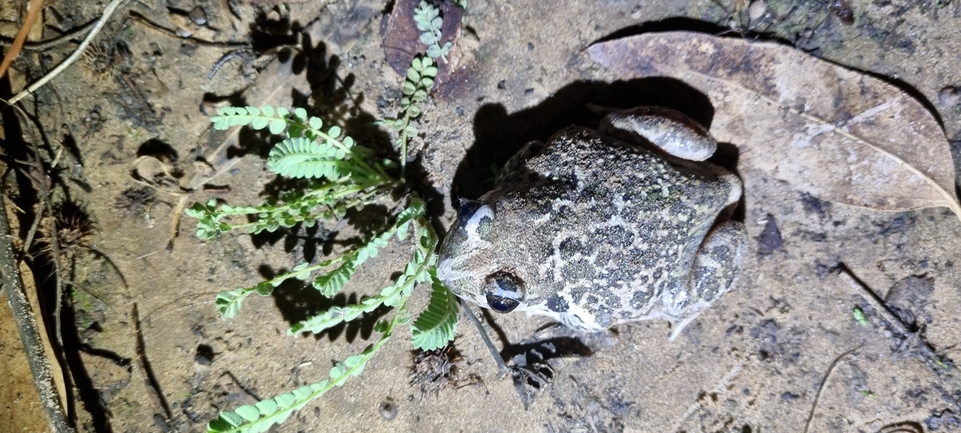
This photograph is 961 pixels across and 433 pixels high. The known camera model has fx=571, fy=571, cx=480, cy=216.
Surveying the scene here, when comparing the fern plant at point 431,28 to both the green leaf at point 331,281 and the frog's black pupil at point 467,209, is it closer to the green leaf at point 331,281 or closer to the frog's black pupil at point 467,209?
the frog's black pupil at point 467,209

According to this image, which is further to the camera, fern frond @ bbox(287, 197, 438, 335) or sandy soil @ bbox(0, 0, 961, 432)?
sandy soil @ bbox(0, 0, 961, 432)

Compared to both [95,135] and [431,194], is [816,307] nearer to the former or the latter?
[431,194]

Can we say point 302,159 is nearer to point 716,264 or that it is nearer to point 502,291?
point 502,291

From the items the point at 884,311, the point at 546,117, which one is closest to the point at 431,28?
the point at 546,117

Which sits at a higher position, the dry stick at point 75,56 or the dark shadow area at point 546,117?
the dry stick at point 75,56

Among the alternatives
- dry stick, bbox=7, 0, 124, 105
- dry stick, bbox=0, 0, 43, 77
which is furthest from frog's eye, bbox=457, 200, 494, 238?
dry stick, bbox=0, 0, 43, 77

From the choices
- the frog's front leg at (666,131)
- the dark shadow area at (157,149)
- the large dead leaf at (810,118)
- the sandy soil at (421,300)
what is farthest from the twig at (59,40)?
the frog's front leg at (666,131)

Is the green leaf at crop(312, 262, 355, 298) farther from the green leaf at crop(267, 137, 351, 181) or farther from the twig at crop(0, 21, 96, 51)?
the twig at crop(0, 21, 96, 51)
